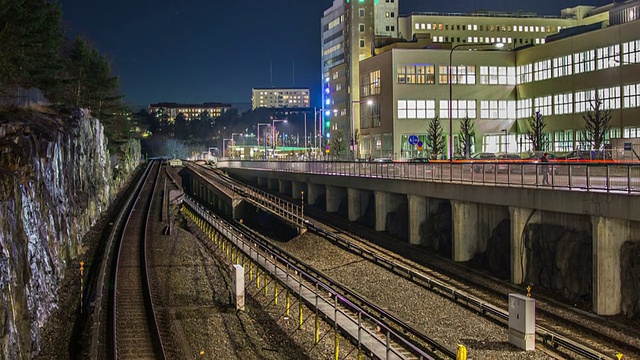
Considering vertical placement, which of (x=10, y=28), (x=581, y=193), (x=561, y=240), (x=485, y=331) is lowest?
(x=485, y=331)

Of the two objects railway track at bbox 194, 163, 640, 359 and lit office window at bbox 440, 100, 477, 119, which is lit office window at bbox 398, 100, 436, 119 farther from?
railway track at bbox 194, 163, 640, 359

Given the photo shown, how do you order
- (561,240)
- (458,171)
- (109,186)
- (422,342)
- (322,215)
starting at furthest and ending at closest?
(109,186)
(322,215)
(458,171)
(561,240)
(422,342)

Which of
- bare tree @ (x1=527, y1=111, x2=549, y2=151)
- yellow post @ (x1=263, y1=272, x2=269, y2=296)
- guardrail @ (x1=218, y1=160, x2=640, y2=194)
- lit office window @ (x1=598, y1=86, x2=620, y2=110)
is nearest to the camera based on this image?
guardrail @ (x1=218, y1=160, x2=640, y2=194)

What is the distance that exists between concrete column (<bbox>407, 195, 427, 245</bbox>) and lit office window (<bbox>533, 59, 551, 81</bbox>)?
164 ft

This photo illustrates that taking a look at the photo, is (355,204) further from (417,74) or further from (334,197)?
(417,74)

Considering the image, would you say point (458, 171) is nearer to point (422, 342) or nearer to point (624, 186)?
point (624, 186)

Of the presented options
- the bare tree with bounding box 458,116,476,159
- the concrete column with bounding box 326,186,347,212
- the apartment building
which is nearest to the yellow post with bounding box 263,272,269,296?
the concrete column with bounding box 326,186,347,212

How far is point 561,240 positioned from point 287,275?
1055 cm

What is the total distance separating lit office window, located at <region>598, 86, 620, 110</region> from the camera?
2687 inches

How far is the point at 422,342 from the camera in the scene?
61.8 feet

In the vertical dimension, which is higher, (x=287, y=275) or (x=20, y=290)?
(x=20, y=290)

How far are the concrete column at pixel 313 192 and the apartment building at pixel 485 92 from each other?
20.9 m

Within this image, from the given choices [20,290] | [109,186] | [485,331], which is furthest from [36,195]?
[109,186]

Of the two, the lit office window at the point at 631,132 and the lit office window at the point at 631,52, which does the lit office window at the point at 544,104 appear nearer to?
the lit office window at the point at 631,132
